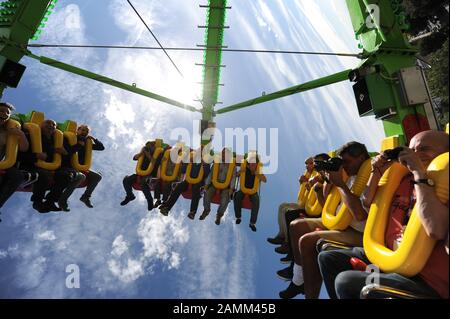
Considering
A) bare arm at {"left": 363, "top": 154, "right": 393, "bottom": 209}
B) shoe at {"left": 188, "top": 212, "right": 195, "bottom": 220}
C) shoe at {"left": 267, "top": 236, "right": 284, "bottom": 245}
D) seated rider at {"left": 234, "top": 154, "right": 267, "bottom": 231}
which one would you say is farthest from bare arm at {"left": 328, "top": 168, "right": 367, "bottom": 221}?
shoe at {"left": 188, "top": 212, "right": 195, "bottom": 220}

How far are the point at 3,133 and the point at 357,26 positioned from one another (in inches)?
228

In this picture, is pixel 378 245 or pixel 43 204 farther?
pixel 43 204

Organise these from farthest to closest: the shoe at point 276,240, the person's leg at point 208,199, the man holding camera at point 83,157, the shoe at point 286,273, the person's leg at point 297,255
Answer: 1. the person's leg at point 208,199
2. the man holding camera at point 83,157
3. the shoe at point 276,240
4. the shoe at point 286,273
5. the person's leg at point 297,255

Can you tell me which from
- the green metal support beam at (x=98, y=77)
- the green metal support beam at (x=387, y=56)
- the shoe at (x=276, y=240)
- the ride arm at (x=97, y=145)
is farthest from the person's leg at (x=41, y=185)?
the green metal support beam at (x=387, y=56)

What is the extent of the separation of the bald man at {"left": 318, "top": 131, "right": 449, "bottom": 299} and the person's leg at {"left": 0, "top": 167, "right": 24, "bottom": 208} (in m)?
4.24

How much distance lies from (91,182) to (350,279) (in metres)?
5.45

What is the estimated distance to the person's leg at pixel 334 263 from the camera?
2.08m

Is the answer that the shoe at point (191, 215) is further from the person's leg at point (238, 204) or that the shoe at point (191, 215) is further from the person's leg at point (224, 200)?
the person's leg at point (238, 204)

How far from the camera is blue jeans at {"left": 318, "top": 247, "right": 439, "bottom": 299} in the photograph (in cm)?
144

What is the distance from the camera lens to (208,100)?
10.9m

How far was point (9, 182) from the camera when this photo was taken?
4.08m

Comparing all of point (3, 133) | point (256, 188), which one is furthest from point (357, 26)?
point (3, 133)

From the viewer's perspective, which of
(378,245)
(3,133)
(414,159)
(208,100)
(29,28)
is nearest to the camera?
(414,159)

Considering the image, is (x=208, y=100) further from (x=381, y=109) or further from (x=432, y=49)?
(x=432, y=49)
